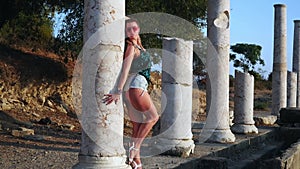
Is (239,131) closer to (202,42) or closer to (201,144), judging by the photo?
(201,144)

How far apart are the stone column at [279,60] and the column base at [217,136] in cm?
886

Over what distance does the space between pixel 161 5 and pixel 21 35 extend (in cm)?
579

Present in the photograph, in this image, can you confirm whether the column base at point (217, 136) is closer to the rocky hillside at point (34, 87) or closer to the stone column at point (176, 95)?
the stone column at point (176, 95)

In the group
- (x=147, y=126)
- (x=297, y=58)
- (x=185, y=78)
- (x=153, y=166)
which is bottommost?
(x=153, y=166)

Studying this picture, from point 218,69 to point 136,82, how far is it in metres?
5.64

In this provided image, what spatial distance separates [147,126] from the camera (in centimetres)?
564

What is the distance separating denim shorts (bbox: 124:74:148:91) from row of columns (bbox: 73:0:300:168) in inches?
9.2

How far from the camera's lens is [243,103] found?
13.4 meters

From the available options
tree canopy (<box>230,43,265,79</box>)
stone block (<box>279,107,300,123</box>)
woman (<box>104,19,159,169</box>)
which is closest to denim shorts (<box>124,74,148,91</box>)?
woman (<box>104,19,159,169</box>)

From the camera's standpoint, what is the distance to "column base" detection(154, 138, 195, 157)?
8742 mm

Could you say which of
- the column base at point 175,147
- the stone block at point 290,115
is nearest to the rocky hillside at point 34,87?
the column base at point 175,147

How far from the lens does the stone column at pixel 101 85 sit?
17.4ft

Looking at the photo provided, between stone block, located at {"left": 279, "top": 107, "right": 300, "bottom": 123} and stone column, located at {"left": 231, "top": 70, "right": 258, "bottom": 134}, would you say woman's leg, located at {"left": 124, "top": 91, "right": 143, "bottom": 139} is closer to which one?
stone column, located at {"left": 231, "top": 70, "right": 258, "bottom": 134}

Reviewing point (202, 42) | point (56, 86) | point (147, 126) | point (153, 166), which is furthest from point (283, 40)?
point (147, 126)
